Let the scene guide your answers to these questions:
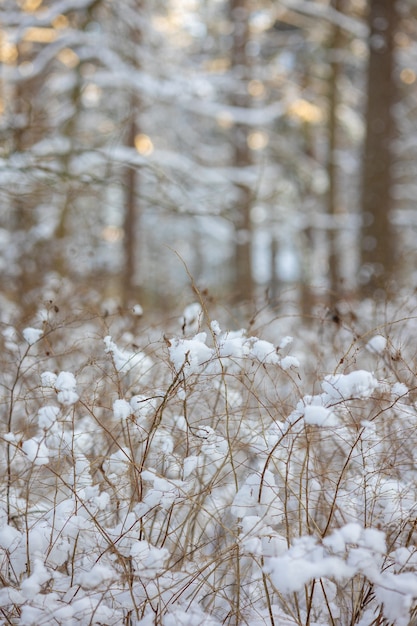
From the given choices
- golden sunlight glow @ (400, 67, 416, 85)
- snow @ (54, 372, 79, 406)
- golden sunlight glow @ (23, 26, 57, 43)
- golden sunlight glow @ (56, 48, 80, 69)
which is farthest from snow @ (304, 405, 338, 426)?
golden sunlight glow @ (400, 67, 416, 85)

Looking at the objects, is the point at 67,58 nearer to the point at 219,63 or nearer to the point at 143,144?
the point at 143,144

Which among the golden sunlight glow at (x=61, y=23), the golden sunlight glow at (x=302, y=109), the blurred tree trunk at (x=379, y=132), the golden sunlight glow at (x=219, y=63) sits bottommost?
the blurred tree trunk at (x=379, y=132)

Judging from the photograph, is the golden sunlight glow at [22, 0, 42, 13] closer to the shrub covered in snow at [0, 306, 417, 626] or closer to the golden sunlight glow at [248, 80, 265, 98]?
the golden sunlight glow at [248, 80, 265, 98]

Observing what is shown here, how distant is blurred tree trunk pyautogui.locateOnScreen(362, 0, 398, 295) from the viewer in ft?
26.6

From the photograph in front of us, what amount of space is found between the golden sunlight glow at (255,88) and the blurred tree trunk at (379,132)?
145 inches

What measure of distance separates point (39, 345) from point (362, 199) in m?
5.58

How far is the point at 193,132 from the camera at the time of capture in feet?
48.1

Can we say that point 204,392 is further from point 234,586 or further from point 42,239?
point 42,239

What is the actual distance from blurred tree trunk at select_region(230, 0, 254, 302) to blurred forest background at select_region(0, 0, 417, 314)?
0.03 metres

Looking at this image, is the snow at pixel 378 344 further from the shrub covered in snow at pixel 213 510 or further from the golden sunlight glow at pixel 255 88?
the golden sunlight glow at pixel 255 88

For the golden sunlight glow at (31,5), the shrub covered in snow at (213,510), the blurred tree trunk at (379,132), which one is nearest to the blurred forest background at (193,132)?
the blurred tree trunk at (379,132)

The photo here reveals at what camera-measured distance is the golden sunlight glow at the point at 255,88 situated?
11.8m

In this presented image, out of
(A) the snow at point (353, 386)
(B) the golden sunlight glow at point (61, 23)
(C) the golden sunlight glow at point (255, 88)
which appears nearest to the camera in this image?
(A) the snow at point (353, 386)

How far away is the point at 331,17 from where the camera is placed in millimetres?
10539
